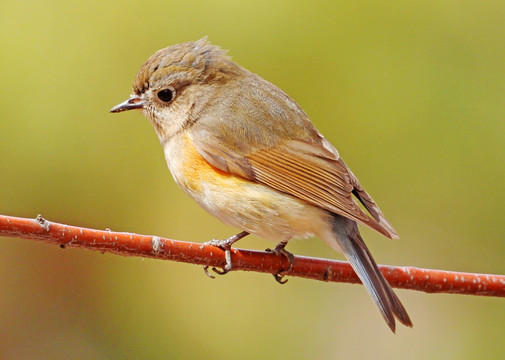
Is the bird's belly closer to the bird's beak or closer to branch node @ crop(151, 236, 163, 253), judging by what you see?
the bird's beak

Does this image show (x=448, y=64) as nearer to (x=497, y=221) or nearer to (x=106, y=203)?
(x=497, y=221)

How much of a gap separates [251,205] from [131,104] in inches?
36.9

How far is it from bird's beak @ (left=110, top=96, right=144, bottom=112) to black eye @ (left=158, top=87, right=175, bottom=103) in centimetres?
10

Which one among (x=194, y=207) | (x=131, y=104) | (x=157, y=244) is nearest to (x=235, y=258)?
(x=157, y=244)

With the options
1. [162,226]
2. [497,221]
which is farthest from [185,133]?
[497,221]

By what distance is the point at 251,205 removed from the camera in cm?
343

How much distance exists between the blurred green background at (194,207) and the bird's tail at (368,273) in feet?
2.48

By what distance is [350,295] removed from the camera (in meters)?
4.66

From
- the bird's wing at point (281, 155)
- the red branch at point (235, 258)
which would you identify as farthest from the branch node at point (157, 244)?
the bird's wing at point (281, 155)

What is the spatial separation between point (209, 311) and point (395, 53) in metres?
1.89

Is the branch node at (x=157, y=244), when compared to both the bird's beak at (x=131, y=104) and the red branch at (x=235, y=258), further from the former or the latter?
the bird's beak at (x=131, y=104)

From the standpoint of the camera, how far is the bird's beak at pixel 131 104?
152 inches

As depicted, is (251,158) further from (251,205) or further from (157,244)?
(157,244)

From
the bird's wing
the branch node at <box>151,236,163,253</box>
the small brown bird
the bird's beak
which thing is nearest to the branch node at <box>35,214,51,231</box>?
the branch node at <box>151,236,163,253</box>
